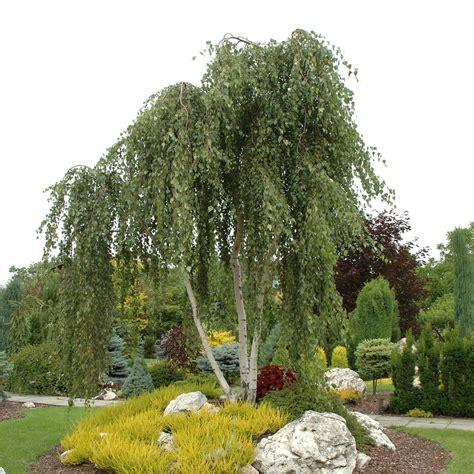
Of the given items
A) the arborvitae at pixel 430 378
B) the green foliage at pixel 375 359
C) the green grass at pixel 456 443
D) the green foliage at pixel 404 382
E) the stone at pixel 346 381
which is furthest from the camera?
the green foliage at pixel 375 359

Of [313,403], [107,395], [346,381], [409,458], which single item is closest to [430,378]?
[346,381]

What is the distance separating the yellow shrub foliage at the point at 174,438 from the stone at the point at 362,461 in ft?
2.77

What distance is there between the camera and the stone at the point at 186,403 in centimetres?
649

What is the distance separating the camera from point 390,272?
17.7 metres

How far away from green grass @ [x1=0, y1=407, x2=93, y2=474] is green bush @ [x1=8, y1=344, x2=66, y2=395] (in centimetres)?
313

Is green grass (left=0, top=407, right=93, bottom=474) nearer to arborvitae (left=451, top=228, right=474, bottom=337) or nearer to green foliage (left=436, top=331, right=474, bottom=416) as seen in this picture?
green foliage (left=436, top=331, right=474, bottom=416)

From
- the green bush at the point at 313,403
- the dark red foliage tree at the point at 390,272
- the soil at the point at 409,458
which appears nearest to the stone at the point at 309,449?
the soil at the point at 409,458

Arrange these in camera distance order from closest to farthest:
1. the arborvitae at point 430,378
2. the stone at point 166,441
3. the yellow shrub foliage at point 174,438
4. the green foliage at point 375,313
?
the yellow shrub foliage at point 174,438 < the stone at point 166,441 < the arborvitae at point 430,378 < the green foliage at point 375,313

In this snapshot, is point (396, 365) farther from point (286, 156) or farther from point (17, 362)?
point (17, 362)

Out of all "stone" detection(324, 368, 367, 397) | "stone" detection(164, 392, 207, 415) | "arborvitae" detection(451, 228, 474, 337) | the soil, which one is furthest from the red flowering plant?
"arborvitae" detection(451, 228, 474, 337)

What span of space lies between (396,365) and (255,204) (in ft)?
16.2

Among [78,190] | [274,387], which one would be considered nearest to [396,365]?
[274,387]

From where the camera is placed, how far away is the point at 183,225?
595 centimetres

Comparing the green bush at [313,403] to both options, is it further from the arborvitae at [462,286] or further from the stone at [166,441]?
the arborvitae at [462,286]
